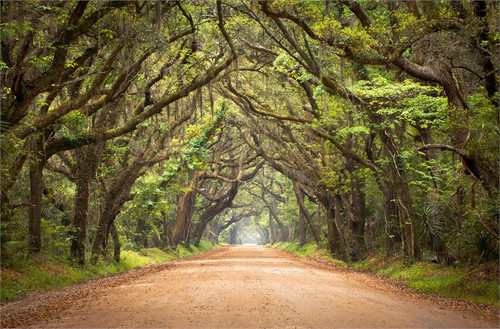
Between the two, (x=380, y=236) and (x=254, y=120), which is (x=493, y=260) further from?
(x=254, y=120)

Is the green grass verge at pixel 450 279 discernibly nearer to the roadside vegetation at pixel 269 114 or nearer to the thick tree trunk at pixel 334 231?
the roadside vegetation at pixel 269 114

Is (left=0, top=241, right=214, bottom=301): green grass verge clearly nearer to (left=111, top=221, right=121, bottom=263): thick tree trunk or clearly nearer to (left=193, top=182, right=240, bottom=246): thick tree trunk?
(left=111, top=221, right=121, bottom=263): thick tree trunk

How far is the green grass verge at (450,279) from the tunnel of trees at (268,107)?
0.59 metres

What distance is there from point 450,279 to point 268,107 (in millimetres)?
12043

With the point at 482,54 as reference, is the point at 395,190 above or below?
below

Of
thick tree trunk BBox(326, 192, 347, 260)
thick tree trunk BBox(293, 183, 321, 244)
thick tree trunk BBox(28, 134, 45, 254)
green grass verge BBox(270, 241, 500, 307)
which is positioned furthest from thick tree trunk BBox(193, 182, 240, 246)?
thick tree trunk BBox(28, 134, 45, 254)

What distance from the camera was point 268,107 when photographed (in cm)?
2278

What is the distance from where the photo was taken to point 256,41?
18047 millimetres

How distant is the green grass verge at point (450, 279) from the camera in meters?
10.9

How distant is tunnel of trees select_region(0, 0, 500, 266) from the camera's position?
1074cm

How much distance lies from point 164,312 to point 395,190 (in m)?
11.6

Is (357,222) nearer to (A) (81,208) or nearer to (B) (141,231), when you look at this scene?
(A) (81,208)

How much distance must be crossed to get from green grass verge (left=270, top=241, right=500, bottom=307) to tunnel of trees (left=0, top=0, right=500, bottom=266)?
1.94 feet

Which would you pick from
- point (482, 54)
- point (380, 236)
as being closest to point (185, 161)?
point (380, 236)
